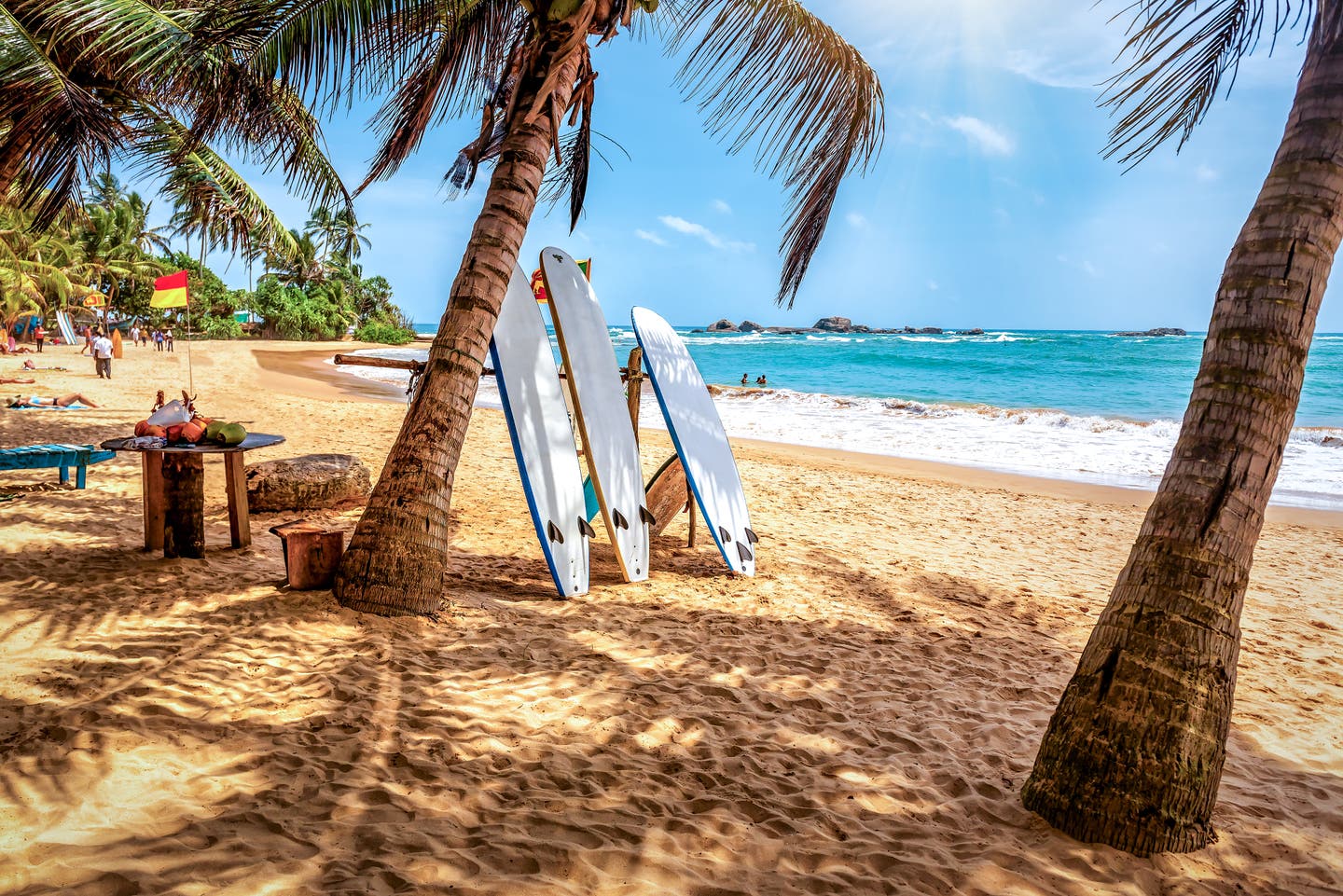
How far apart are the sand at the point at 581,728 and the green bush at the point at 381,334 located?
43847mm

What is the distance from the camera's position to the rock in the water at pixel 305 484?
5754mm

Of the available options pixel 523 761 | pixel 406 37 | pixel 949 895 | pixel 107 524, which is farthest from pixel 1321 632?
pixel 107 524

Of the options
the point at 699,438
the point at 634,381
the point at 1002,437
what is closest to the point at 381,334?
the point at 1002,437

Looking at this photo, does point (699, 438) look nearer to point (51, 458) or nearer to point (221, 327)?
point (51, 458)

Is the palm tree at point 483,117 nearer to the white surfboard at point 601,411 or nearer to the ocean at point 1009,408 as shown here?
the white surfboard at point 601,411

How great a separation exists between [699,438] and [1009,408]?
54.6 feet

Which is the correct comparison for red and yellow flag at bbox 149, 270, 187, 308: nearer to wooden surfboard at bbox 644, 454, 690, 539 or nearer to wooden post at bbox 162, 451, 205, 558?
wooden post at bbox 162, 451, 205, 558

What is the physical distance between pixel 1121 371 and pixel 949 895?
40562mm

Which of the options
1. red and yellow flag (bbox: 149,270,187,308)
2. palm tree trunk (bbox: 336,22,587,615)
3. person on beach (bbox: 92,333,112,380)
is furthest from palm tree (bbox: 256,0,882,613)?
person on beach (bbox: 92,333,112,380)

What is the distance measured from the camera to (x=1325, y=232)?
2045 millimetres

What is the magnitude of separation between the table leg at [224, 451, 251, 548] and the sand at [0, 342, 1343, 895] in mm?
140

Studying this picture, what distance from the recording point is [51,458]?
5.44 meters

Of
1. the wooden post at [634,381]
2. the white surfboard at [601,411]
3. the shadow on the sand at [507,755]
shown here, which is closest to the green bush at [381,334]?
the wooden post at [634,381]

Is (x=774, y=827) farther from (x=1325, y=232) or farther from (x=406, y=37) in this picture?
(x=406, y=37)
